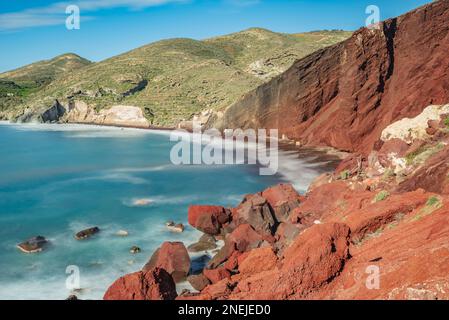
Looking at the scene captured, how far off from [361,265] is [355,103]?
31705mm

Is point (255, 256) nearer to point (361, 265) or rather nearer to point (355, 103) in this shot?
point (361, 265)

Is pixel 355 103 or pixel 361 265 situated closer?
pixel 361 265

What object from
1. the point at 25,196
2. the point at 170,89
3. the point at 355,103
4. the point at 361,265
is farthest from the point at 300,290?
the point at 170,89

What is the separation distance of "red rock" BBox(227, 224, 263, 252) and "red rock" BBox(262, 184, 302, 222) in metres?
3.30

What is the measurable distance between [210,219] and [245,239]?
384 centimetres

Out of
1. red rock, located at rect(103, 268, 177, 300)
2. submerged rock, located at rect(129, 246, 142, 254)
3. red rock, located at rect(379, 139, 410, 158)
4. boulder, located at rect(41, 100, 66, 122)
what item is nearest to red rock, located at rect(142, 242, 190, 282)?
submerged rock, located at rect(129, 246, 142, 254)

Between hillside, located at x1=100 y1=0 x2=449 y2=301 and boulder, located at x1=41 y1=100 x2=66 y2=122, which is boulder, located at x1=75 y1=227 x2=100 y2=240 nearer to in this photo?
hillside, located at x1=100 y1=0 x2=449 y2=301

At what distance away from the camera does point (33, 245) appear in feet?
66.3

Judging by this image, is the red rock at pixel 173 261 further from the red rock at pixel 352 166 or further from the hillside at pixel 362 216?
the red rock at pixel 352 166

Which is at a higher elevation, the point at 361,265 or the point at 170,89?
the point at 170,89

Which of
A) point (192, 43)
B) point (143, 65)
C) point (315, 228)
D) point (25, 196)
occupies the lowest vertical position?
point (25, 196)

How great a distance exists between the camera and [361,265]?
1059 centimetres

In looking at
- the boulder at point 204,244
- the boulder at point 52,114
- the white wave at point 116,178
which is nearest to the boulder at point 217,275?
the boulder at point 204,244

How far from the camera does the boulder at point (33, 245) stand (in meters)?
20.0
